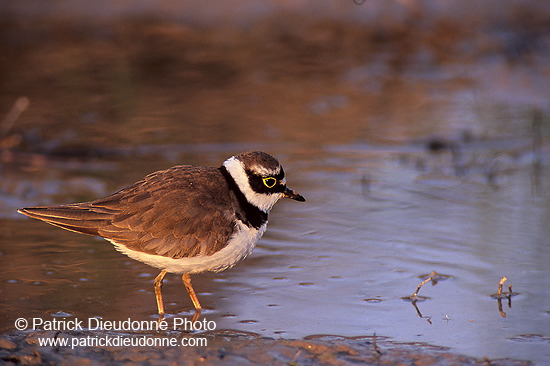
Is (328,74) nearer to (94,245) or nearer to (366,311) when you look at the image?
(94,245)

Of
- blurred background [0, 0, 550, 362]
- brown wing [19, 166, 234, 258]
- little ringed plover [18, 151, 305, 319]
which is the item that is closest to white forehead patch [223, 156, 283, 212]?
little ringed plover [18, 151, 305, 319]

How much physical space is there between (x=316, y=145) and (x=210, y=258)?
4.14 metres

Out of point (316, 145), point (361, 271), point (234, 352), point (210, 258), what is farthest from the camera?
point (316, 145)

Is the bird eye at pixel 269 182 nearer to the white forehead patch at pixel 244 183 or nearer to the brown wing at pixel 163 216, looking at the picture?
the white forehead patch at pixel 244 183

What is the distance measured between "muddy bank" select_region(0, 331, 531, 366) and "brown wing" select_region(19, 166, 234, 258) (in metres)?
0.79

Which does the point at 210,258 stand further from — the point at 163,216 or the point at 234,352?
the point at 234,352

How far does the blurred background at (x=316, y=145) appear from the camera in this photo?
18.2ft

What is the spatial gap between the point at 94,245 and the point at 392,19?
25.1ft

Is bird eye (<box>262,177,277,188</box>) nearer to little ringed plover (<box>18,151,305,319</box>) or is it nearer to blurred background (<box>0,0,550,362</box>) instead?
little ringed plover (<box>18,151,305,319</box>)

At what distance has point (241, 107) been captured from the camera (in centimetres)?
1069

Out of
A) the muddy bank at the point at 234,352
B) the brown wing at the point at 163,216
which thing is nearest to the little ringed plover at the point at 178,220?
the brown wing at the point at 163,216

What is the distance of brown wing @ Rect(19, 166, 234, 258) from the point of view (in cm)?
544

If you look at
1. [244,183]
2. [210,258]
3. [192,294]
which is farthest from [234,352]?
[244,183]

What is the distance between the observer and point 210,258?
17.8 ft
